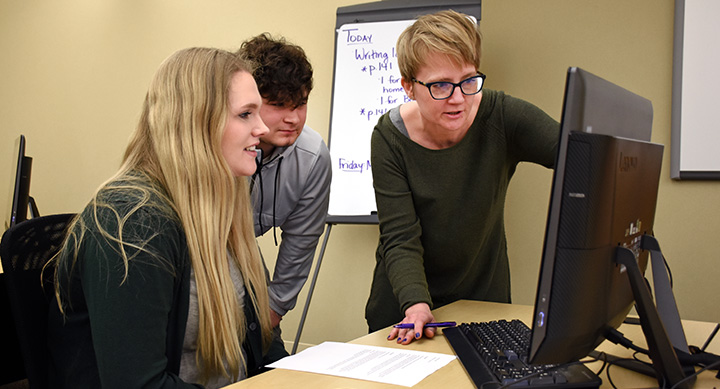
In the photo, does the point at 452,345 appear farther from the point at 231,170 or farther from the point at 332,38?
the point at 332,38

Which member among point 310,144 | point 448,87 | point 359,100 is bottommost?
point 310,144

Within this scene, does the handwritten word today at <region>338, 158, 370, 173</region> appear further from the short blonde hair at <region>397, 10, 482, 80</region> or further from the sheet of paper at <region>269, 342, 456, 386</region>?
the sheet of paper at <region>269, 342, 456, 386</region>

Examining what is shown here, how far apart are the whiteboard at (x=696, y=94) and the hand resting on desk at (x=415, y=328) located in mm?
1563

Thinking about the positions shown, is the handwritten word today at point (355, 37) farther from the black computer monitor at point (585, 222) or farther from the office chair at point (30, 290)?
the black computer monitor at point (585, 222)

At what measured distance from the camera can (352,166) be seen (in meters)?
2.74

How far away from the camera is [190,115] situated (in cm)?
108

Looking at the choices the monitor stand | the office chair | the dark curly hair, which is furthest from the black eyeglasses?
the office chair

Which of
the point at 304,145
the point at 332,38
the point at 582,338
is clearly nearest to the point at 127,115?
the point at 332,38

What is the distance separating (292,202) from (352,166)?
982mm

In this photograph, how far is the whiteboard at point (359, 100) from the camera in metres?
2.70

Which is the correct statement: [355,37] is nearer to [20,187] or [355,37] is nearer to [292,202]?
[292,202]

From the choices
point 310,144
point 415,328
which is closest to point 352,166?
point 310,144

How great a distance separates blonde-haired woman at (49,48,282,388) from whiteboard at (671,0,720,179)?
182 centimetres

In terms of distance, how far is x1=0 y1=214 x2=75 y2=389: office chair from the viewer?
3.31 ft
